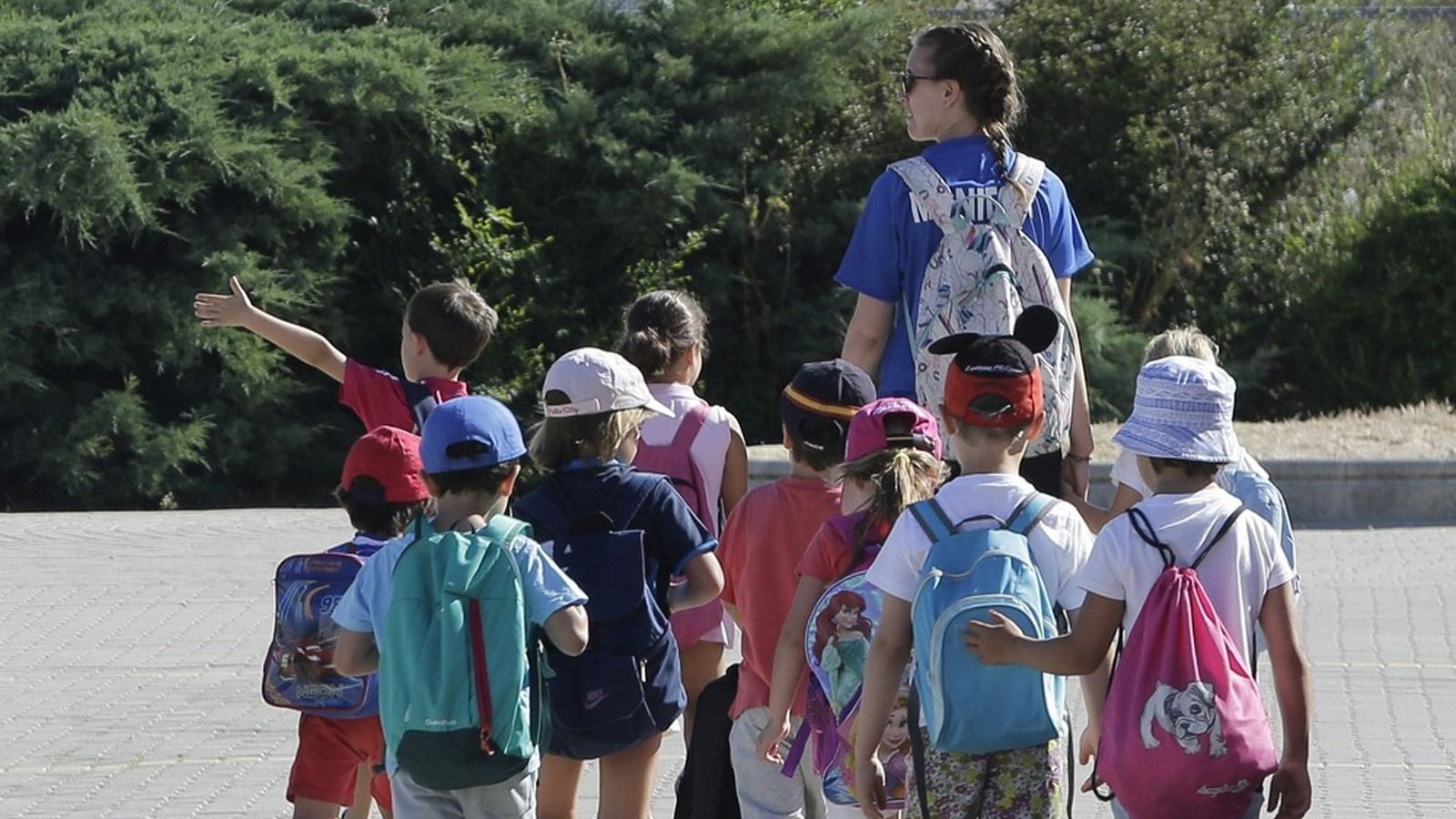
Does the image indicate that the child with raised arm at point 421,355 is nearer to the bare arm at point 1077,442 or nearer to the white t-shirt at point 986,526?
the bare arm at point 1077,442

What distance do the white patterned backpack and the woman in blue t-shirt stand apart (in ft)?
0.11

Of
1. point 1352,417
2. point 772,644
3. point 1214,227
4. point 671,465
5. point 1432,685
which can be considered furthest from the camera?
point 1214,227

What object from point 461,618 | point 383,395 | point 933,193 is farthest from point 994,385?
point 383,395

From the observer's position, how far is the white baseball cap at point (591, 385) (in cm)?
473

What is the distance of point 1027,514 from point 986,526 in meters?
0.09

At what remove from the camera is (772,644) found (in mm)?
4766

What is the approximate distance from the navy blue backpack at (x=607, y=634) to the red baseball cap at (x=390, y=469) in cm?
35

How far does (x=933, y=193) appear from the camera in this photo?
525cm

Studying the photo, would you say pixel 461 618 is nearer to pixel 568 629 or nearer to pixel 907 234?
pixel 568 629

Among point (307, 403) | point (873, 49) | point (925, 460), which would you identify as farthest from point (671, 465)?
point (873, 49)

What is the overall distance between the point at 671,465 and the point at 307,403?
9.23m

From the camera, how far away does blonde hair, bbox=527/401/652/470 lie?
15.6 feet

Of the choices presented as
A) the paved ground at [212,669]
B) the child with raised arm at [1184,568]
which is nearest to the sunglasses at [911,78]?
the child with raised arm at [1184,568]

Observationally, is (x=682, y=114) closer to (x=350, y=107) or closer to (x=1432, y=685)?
(x=350, y=107)
